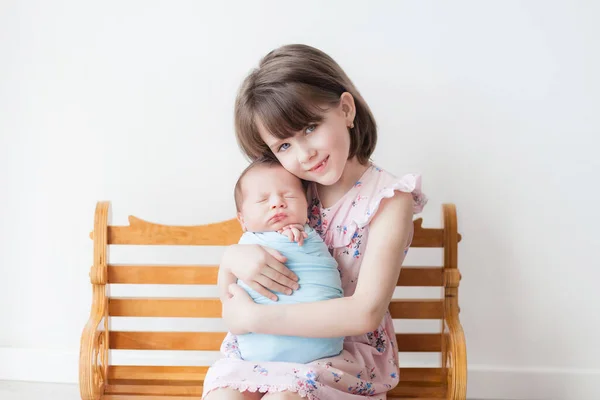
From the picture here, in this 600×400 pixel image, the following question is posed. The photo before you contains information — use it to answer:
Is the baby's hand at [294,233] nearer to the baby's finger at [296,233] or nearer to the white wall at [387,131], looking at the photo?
the baby's finger at [296,233]

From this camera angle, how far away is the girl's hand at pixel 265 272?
4.54 feet

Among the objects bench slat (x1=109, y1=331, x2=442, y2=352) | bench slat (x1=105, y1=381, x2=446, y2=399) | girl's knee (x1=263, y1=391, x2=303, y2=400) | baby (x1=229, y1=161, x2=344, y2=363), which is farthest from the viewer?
bench slat (x1=109, y1=331, x2=442, y2=352)

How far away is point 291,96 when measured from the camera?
137 cm

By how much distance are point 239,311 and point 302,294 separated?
0.14 m

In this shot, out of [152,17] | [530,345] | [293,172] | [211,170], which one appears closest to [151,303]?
[211,170]

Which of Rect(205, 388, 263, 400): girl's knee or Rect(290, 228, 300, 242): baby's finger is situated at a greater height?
Rect(290, 228, 300, 242): baby's finger

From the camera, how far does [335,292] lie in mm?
1410

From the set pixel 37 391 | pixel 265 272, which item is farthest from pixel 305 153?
pixel 37 391

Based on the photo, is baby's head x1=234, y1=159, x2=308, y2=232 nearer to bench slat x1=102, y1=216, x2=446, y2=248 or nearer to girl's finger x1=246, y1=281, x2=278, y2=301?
girl's finger x1=246, y1=281, x2=278, y2=301

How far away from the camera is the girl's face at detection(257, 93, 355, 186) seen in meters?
1.39

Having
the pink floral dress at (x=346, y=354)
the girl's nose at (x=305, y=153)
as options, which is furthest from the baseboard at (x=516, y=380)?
the girl's nose at (x=305, y=153)

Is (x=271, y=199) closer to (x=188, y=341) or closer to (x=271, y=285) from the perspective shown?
(x=271, y=285)

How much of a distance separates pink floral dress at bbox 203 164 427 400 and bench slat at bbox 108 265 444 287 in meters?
0.16

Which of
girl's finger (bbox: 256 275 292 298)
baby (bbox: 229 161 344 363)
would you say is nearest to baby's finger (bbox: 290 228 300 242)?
baby (bbox: 229 161 344 363)
